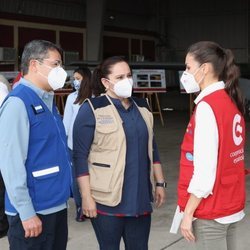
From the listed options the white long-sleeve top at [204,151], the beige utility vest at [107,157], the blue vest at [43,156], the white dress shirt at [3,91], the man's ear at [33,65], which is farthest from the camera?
the white dress shirt at [3,91]

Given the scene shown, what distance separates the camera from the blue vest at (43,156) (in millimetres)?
2889

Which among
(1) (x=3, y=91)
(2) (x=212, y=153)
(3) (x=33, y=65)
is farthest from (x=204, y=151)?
(1) (x=3, y=91)

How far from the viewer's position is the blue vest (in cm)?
289

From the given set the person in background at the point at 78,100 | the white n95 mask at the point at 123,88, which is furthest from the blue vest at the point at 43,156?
the person in background at the point at 78,100

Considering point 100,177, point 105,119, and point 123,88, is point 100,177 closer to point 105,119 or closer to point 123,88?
point 105,119

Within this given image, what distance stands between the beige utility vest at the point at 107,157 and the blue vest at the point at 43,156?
33cm

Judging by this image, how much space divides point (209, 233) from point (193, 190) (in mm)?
263

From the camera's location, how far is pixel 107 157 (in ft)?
10.9

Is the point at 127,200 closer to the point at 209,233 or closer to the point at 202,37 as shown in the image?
the point at 209,233

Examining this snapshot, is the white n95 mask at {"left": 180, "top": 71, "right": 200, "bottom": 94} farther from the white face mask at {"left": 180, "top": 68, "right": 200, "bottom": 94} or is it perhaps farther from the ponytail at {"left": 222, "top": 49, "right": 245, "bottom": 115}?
the ponytail at {"left": 222, "top": 49, "right": 245, "bottom": 115}

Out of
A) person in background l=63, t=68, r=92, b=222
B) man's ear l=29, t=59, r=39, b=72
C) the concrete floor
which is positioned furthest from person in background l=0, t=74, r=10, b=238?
man's ear l=29, t=59, r=39, b=72

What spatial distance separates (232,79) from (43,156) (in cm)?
107

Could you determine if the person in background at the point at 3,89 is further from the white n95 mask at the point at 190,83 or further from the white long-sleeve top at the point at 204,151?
the white long-sleeve top at the point at 204,151

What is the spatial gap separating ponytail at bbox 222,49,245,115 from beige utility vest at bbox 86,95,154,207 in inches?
30.8
